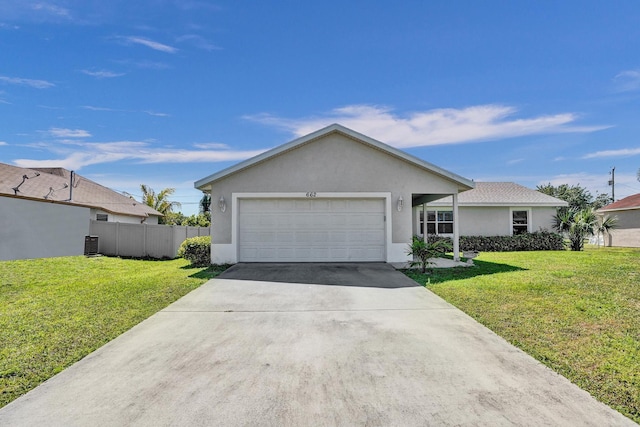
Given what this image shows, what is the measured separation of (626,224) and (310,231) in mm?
23432

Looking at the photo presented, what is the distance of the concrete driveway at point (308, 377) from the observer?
3117 millimetres

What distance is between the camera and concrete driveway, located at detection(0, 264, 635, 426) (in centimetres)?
312

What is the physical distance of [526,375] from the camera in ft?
12.9

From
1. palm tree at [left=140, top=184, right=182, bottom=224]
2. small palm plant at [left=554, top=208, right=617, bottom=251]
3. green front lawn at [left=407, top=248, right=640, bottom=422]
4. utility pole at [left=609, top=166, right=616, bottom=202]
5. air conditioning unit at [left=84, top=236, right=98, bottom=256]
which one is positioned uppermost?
utility pole at [left=609, top=166, right=616, bottom=202]

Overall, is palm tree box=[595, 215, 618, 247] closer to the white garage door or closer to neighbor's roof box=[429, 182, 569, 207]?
neighbor's roof box=[429, 182, 569, 207]

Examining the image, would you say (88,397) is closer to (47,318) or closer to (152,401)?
(152,401)

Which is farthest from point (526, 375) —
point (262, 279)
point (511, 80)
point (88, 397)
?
point (511, 80)

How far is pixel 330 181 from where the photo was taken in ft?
40.7

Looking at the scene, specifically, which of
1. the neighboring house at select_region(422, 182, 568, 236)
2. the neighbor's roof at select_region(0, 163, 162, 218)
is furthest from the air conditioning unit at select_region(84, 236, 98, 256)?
the neighboring house at select_region(422, 182, 568, 236)

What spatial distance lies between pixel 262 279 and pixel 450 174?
7530 mm

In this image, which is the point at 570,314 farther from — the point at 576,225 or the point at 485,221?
the point at 576,225

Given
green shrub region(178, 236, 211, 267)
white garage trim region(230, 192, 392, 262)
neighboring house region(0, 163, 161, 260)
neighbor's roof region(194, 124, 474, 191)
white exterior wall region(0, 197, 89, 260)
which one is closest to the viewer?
neighbor's roof region(194, 124, 474, 191)

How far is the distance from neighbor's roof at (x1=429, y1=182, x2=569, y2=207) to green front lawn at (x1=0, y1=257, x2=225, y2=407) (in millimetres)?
15046

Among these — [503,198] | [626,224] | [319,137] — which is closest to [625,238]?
[626,224]
